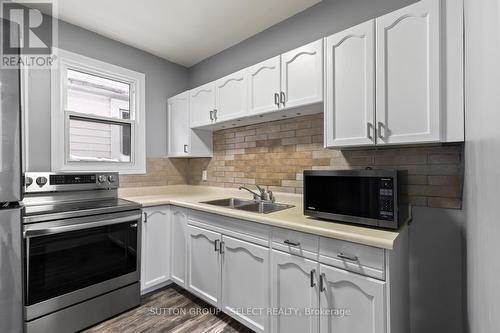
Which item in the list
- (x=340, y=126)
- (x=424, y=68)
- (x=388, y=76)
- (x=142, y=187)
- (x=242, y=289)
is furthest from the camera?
(x=142, y=187)

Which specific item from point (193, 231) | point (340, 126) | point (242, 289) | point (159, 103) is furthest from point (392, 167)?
point (159, 103)

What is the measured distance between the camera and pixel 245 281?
164 centimetres

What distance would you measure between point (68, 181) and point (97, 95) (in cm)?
100

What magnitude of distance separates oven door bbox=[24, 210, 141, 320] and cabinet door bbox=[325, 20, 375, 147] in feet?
5.76

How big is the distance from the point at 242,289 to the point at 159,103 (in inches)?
93.0

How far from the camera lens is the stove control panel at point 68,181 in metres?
1.91

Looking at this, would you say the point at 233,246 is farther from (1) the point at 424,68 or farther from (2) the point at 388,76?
(1) the point at 424,68

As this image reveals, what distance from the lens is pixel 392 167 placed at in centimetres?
157

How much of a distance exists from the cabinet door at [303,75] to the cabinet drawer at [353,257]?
3.12ft

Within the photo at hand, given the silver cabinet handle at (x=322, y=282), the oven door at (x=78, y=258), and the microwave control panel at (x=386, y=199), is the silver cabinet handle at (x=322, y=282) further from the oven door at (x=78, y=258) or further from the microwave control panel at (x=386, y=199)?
the oven door at (x=78, y=258)

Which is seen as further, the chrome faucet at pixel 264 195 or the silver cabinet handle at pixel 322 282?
the chrome faucet at pixel 264 195

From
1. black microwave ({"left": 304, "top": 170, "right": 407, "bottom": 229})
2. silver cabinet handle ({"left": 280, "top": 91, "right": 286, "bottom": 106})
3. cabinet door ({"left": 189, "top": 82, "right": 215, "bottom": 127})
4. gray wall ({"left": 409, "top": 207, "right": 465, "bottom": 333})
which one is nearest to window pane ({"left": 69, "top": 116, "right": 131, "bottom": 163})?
cabinet door ({"left": 189, "top": 82, "right": 215, "bottom": 127})

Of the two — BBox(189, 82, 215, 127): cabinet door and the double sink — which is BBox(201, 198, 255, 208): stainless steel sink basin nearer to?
the double sink

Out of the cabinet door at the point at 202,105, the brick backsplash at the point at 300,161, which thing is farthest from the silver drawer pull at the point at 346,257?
the cabinet door at the point at 202,105
